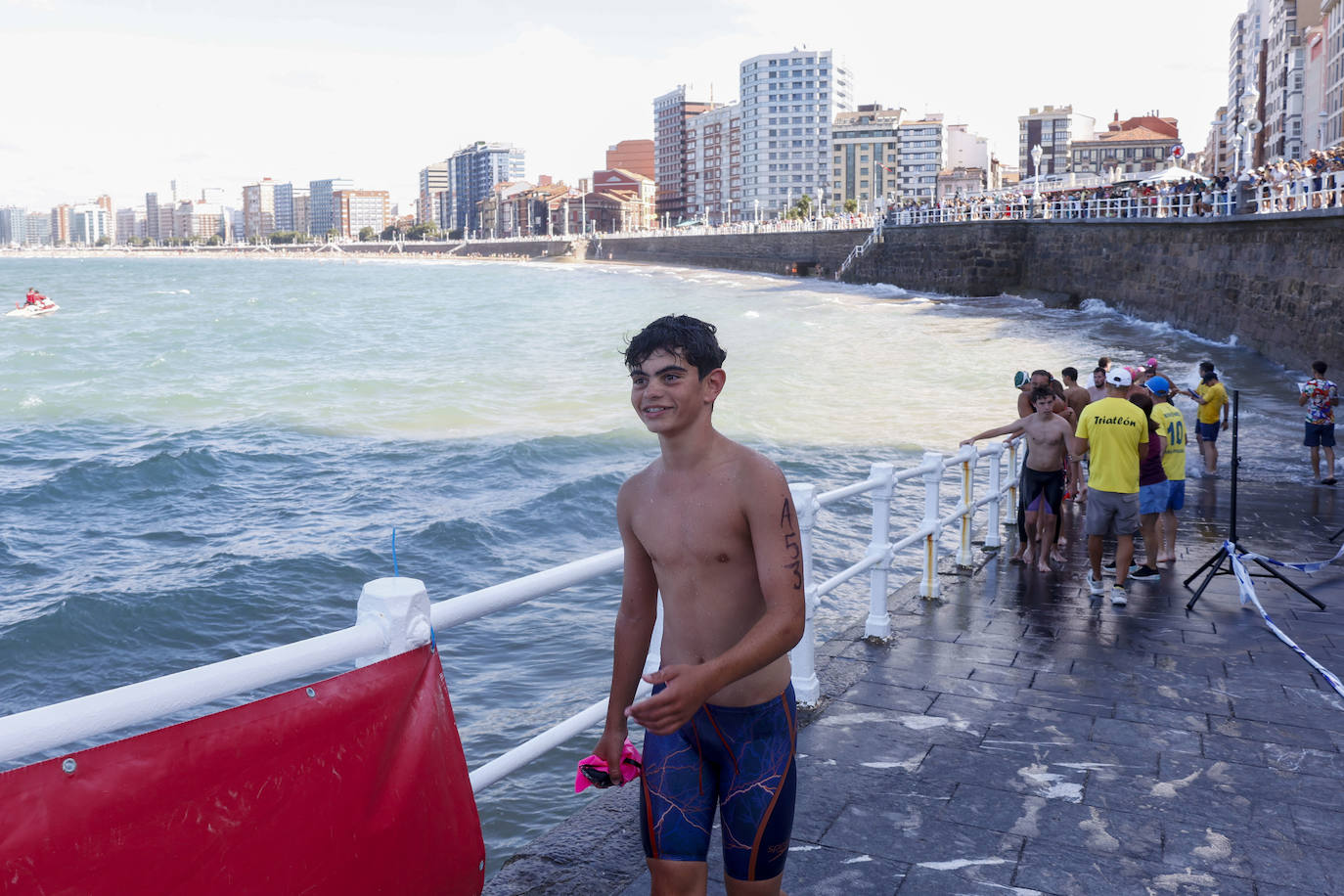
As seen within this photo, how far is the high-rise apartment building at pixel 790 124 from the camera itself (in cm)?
16375

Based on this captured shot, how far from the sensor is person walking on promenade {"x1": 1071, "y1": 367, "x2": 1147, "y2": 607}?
7.79m

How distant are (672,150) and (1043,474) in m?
185

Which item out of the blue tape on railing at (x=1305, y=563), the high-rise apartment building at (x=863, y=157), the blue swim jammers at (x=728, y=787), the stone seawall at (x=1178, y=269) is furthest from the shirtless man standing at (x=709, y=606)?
the high-rise apartment building at (x=863, y=157)

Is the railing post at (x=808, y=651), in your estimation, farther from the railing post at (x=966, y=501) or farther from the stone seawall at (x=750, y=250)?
the stone seawall at (x=750, y=250)

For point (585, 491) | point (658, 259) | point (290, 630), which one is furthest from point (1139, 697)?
point (658, 259)

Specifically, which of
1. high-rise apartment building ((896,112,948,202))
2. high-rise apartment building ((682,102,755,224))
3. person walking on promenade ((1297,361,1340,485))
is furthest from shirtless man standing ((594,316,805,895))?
high-rise apartment building ((682,102,755,224))

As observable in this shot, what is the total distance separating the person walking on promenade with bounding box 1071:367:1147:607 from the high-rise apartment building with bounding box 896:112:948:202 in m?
157

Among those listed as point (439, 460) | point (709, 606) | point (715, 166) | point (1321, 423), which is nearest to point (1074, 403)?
point (1321, 423)

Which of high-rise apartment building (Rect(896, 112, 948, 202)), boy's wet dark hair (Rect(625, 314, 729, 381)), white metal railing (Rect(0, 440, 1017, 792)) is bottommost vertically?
white metal railing (Rect(0, 440, 1017, 792))

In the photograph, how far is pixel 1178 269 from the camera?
1297 inches

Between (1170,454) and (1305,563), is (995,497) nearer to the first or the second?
(1170,454)

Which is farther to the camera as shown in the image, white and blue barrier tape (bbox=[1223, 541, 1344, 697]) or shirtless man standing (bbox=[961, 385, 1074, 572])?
shirtless man standing (bbox=[961, 385, 1074, 572])

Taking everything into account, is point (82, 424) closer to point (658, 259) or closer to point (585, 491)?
point (585, 491)

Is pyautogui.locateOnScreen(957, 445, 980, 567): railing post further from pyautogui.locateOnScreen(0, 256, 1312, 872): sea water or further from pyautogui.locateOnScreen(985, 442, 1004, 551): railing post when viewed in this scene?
pyautogui.locateOnScreen(0, 256, 1312, 872): sea water
